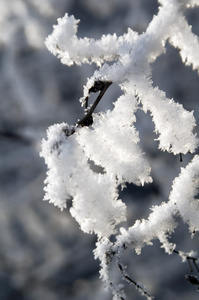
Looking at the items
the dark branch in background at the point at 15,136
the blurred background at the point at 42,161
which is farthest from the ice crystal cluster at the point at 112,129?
the dark branch in background at the point at 15,136

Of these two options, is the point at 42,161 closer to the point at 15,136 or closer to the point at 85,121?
the point at 15,136

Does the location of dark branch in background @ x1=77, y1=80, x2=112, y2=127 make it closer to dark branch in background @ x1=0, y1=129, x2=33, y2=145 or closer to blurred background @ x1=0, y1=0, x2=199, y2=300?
blurred background @ x1=0, y1=0, x2=199, y2=300

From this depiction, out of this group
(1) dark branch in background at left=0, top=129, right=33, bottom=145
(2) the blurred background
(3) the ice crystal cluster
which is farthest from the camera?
(1) dark branch in background at left=0, top=129, right=33, bottom=145

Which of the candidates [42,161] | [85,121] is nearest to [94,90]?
[85,121]

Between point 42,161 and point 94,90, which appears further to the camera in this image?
point 42,161

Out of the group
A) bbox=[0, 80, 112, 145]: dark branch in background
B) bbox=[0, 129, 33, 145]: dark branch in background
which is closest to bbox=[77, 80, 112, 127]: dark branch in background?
bbox=[0, 80, 112, 145]: dark branch in background

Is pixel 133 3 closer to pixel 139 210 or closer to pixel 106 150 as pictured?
pixel 106 150
